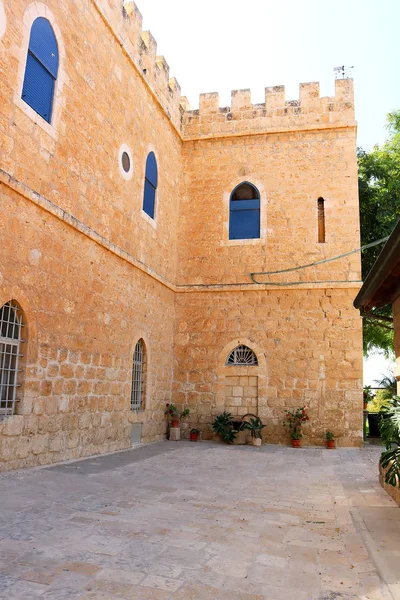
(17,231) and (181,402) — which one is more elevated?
(17,231)

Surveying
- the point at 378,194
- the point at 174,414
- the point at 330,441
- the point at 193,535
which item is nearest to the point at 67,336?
the point at 193,535

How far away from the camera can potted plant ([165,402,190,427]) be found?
37.3 ft

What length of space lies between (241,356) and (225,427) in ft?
5.61

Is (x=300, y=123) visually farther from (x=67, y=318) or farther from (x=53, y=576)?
(x=53, y=576)

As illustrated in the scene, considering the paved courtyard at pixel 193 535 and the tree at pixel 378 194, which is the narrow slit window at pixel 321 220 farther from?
the paved courtyard at pixel 193 535

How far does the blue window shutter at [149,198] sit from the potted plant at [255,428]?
5091 mm

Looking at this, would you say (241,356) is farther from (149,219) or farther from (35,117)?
(35,117)

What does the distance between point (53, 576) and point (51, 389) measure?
13.6 feet

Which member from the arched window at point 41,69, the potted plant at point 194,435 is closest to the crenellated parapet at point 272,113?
the arched window at point 41,69

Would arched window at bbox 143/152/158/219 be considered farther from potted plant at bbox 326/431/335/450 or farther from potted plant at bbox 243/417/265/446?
potted plant at bbox 326/431/335/450

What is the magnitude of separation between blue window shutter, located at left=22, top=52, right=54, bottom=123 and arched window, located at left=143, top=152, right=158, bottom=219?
362 cm

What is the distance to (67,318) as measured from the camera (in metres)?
7.22

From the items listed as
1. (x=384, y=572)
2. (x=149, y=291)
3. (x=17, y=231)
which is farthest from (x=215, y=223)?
(x=384, y=572)

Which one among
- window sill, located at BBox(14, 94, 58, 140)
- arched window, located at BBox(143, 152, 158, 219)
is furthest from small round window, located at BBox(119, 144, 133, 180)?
window sill, located at BBox(14, 94, 58, 140)
